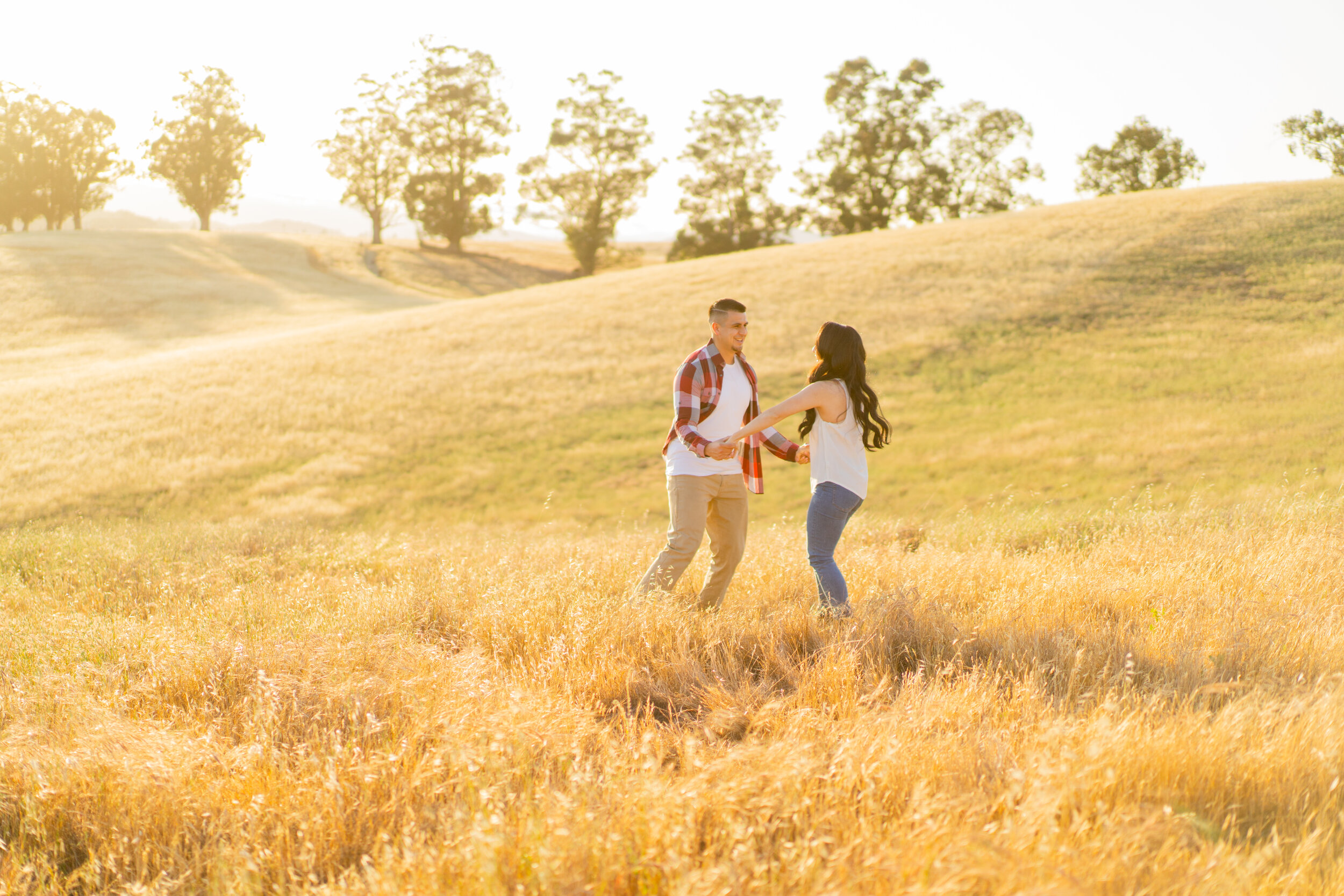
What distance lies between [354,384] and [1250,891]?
23.9 m

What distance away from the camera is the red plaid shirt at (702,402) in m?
5.73

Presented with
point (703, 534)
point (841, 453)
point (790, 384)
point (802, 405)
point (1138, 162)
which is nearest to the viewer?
point (802, 405)

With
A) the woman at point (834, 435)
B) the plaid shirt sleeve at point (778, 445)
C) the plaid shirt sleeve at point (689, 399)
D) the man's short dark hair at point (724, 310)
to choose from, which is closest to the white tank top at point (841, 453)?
the woman at point (834, 435)

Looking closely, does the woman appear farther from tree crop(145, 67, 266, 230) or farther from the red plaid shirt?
tree crop(145, 67, 266, 230)

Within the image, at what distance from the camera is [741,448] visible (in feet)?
20.0

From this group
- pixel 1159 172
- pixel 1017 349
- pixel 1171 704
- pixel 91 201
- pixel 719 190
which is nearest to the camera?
pixel 1171 704

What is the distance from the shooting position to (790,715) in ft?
12.0

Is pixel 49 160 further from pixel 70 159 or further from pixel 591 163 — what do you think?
pixel 591 163

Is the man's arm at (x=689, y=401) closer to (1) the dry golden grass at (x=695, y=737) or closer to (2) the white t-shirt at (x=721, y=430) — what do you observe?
(2) the white t-shirt at (x=721, y=430)

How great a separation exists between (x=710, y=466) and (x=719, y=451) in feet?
0.85

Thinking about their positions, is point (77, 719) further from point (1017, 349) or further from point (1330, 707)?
point (1017, 349)

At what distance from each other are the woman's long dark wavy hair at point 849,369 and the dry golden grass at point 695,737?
3.63 feet

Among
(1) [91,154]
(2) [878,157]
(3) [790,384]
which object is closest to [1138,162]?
(2) [878,157]

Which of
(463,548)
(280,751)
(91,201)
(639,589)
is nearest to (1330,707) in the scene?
(639,589)
